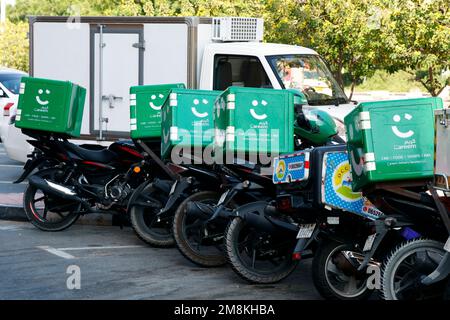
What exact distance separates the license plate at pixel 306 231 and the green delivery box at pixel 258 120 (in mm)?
866

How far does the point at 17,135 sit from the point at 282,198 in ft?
26.8

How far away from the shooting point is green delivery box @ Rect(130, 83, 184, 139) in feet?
31.8

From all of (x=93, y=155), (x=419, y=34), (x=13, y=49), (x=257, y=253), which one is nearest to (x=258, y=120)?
(x=257, y=253)

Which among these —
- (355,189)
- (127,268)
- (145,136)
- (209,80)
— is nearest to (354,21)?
(209,80)

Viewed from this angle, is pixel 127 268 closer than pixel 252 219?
No

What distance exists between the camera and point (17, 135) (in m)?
14.6

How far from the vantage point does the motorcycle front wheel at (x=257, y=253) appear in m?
7.58

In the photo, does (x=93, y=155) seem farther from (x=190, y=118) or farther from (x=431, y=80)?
(x=431, y=80)

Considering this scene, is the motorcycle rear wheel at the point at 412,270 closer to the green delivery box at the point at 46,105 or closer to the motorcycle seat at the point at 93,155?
the motorcycle seat at the point at 93,155

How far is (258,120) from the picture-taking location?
783 cm

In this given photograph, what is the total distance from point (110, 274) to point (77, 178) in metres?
2.21

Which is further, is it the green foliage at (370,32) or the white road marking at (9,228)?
the green foliage at (370,32)

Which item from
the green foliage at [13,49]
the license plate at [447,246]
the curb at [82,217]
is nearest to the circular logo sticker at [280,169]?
the license plate at [447,246]
